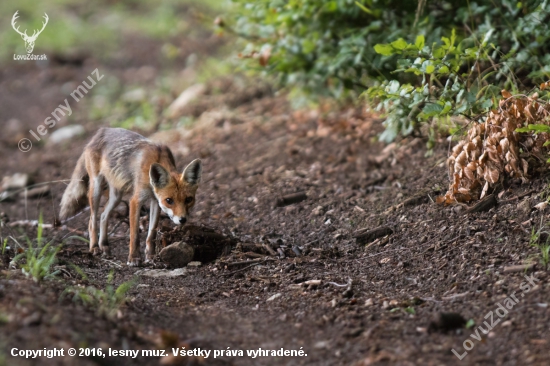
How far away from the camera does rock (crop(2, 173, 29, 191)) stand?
29.6 feet

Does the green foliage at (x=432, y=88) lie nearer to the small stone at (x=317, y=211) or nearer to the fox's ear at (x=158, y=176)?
the small stone at (x=317, y=211)

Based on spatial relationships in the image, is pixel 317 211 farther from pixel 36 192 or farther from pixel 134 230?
pixel 36 192

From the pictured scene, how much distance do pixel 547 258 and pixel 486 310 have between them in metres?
0.75

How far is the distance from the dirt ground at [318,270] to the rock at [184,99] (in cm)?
248

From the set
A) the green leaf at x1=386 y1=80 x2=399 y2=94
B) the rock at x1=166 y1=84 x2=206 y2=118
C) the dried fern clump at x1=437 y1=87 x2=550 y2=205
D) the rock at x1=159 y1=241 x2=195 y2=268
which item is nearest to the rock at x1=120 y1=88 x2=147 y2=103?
the rock at x1=166 y1=84 x2=206 y2=118

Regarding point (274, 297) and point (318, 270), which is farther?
point (318, 270)

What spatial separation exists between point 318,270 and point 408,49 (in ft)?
7.36

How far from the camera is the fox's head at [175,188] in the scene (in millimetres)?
6145

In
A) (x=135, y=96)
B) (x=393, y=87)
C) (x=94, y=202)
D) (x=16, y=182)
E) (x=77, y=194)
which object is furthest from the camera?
(x=135, y=96)

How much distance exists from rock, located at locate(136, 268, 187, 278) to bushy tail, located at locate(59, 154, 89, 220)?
181 cm

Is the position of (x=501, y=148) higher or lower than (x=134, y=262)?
higher

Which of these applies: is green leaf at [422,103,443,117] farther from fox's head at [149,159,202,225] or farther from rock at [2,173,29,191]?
rock at [2,173,29,191]

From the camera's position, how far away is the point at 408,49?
5.92 meters

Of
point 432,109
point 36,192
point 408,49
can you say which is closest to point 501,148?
point 432,109
